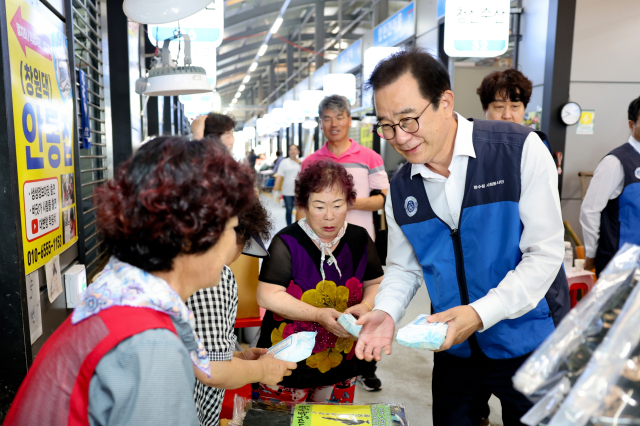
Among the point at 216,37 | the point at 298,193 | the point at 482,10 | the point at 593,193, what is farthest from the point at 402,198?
the point at 482,10

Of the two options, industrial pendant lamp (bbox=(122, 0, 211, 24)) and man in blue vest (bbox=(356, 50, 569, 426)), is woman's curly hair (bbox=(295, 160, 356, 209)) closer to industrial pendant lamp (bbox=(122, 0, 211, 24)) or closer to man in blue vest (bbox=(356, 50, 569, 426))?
man in blue vest (bbox=(356, 50, 569, 426))

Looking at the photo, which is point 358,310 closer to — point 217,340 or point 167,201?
point 217,340

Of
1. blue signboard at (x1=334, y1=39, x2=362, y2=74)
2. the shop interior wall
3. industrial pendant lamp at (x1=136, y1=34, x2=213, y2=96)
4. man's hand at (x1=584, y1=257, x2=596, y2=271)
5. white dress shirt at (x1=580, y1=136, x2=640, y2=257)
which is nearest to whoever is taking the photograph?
industrial pendant lamp at (x1=136, y1=34, x2=213, y2=96)

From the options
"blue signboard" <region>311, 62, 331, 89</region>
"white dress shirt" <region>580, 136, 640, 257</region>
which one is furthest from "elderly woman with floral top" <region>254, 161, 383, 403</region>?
"blue signboard" <region>311, 62, 331, 89</region>

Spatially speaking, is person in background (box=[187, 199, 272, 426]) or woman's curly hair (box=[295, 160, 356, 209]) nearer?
person in background (box=[187, 199, 272, 426])

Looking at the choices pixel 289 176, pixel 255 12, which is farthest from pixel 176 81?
pixel 255 12

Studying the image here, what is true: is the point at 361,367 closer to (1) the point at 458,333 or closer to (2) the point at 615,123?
(1) the point at 458,333

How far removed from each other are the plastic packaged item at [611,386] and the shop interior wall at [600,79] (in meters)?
6.09

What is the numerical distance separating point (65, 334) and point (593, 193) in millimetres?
3352

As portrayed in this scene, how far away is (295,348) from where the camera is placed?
1.60 metres

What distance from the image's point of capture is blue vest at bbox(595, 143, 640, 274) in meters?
3.09

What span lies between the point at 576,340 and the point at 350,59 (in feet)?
41.1

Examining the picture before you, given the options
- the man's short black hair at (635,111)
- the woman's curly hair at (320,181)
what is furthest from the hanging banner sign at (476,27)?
the woman's curly hair at (320,181)

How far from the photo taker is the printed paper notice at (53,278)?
6.75 feet
